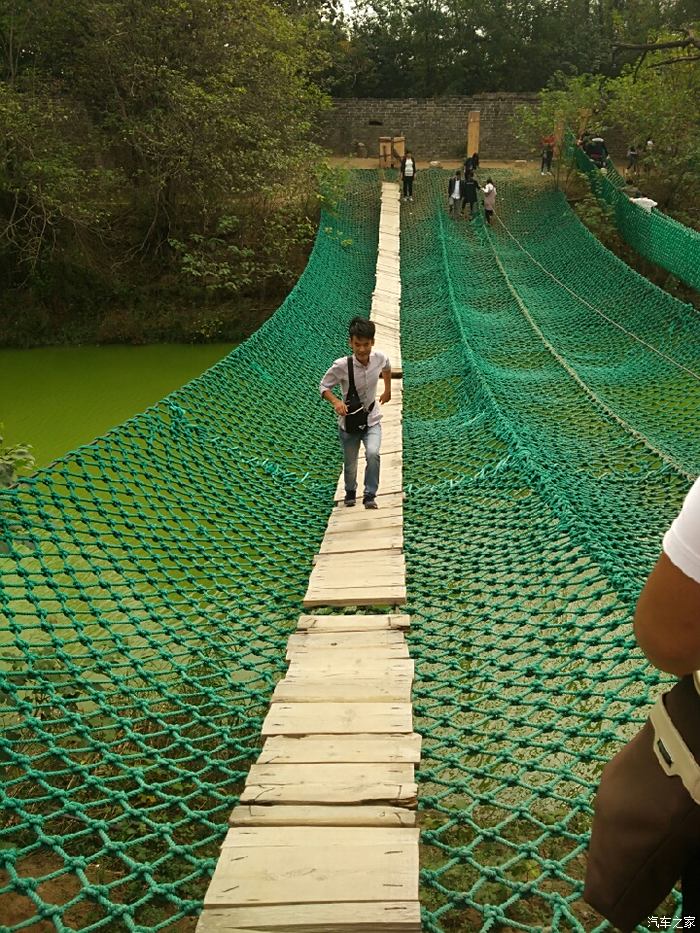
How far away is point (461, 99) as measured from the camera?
41.8 ft

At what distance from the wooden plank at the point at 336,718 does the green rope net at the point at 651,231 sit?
4.80 m

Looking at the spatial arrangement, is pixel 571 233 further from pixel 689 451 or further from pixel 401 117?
pixel 401 117

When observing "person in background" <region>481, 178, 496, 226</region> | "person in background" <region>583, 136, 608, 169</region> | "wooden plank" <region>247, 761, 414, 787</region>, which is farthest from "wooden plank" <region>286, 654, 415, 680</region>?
"person in background" <region>583, 136, 608, 169</region>

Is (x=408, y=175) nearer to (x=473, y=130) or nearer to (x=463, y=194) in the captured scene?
(x=463, y=194)

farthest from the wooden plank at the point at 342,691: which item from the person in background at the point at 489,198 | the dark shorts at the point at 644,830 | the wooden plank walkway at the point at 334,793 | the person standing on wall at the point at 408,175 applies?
the person standing on wall at the point at 408,175

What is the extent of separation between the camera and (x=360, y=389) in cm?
235

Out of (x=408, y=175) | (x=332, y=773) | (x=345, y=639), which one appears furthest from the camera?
(x=408, y=175)

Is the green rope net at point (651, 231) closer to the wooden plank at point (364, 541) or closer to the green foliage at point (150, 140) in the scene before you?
the green foliage at point (150, 140)

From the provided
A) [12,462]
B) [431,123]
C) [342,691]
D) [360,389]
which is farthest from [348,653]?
[431,123]

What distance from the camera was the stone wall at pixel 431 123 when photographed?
12641mm

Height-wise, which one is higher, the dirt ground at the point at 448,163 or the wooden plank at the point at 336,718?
the dirt ground at the point at 448,163

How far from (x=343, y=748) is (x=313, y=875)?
1.04ft

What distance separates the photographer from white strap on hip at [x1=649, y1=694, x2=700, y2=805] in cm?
65

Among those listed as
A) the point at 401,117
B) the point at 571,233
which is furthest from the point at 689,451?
the point at 401,117
